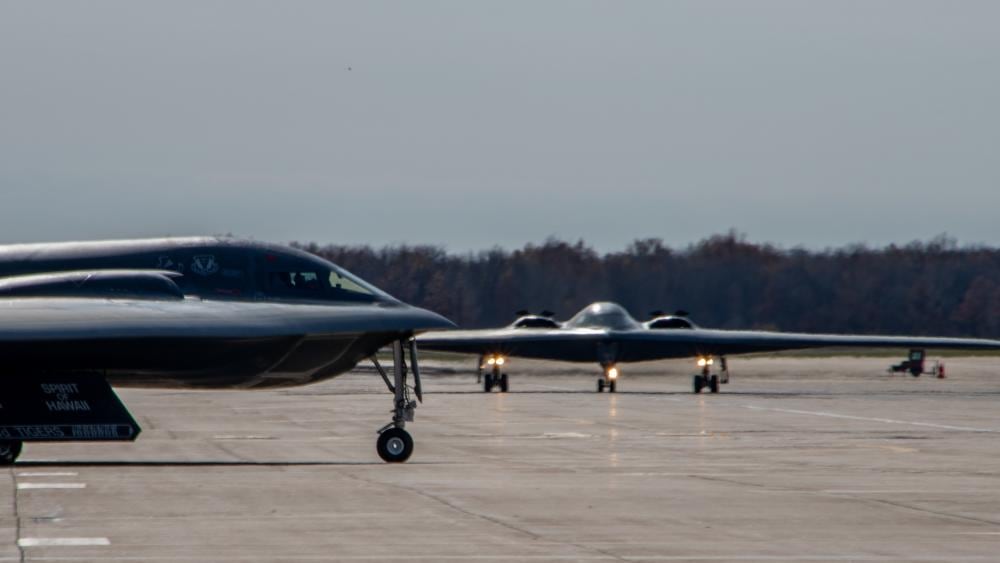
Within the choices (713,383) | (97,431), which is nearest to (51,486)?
(97,431)

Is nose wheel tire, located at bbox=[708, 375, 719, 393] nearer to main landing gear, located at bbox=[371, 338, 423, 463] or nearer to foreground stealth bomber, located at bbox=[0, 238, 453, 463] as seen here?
foreground stealth bomber, located at bbox=[0, 238, 453, 463]

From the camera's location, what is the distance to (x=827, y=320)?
8019cm

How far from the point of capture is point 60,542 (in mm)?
12078

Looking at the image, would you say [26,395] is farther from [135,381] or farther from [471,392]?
[471,392]

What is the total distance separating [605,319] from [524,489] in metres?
35.6

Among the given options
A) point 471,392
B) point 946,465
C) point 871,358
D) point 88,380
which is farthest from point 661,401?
point 871,358

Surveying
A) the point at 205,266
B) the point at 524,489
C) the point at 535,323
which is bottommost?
the point at 524,489

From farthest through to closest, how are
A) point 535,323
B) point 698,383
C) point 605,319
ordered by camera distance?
point 535,323 → point 605,319 → point 698,383

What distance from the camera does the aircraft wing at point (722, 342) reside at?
4912cm

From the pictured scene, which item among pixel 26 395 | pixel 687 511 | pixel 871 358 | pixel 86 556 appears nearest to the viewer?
pixel 86 556

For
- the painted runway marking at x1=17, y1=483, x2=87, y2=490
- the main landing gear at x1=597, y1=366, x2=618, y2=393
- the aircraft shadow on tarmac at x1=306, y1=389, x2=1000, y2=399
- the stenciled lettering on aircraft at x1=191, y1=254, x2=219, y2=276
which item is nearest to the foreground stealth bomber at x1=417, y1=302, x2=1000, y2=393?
the main landing gear at x1=597, y1=366, x2=618, y2=393

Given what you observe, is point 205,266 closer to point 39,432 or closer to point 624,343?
point 39,432

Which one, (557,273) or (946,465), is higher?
(557,273)

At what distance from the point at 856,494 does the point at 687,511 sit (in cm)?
267
